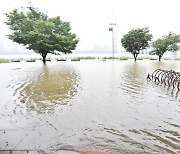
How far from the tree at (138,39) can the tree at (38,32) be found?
12.4 meters

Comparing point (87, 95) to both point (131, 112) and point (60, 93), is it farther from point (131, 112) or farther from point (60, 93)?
point (131, 112)

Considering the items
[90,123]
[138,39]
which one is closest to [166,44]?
[138,39]

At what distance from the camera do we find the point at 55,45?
34.8 m

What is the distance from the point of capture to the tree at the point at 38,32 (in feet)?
111

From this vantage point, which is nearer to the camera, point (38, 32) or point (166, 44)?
point (38, 32)

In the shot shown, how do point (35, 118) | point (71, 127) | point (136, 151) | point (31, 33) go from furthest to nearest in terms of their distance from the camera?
1. point (31, 33)
2. point (35, 118)
3. point (71, 127)
4. point (136, 151)

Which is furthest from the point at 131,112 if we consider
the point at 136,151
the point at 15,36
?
the point at 15,36

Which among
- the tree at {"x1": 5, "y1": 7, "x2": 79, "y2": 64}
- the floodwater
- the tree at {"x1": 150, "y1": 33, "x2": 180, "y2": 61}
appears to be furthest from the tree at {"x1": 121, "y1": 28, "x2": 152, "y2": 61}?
the floodwater

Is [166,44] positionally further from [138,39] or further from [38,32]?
[38,32]

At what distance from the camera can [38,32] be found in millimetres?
33312

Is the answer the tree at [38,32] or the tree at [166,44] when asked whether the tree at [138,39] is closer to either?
the tree at [166,44]

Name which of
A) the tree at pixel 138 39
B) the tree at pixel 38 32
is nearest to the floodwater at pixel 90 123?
the tree at pixel 38 32

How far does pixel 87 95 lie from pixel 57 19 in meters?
27.2

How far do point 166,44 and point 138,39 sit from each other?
518cm
